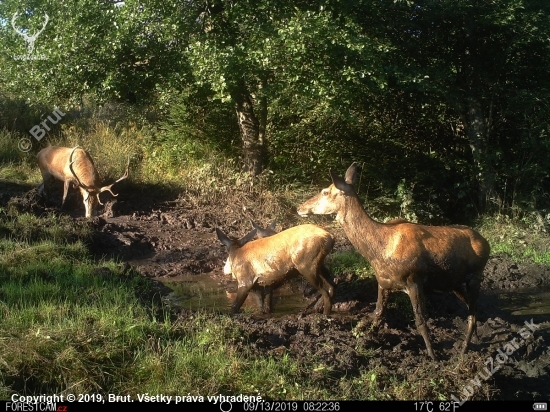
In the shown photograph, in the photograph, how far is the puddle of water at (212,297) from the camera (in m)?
9.60

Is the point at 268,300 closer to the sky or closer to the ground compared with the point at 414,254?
closer to the ground

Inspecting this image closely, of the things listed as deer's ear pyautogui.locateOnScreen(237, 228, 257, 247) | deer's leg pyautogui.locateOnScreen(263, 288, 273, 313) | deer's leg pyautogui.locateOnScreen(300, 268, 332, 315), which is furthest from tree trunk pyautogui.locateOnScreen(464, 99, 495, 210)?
deer's leg pyautogui.locateOnScreen(263, 288, 273, 313)

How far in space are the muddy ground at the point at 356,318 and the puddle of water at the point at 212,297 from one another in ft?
0.55

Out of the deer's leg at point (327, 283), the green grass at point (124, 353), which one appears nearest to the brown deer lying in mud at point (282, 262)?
the deer's leg at point (327, 283)

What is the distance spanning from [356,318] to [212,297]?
8.04 ft

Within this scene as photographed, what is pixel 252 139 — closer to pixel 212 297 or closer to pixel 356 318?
pixel 212 297

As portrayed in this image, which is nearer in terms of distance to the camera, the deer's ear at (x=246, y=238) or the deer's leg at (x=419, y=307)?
the deer's leg at (x=419, y=307)

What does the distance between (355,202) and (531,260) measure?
18.4 feet

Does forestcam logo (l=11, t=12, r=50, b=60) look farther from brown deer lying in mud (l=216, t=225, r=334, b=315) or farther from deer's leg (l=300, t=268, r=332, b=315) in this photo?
deer's leg (l=300, t=268, r=332, b=315)

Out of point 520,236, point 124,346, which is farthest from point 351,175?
point 520,236

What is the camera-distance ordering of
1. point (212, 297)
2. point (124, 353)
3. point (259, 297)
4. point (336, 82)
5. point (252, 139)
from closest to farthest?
point (124, 353), point (259, 297), point (212, 297), point (336, 82), point (252, 139)

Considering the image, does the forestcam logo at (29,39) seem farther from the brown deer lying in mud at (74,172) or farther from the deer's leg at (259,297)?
the deer's leg at (259,297)

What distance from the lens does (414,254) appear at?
7.76 metres

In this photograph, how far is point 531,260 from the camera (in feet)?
40.4
